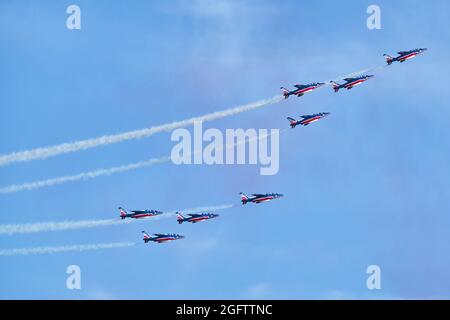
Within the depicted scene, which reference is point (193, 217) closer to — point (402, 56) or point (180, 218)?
point (180, 218)

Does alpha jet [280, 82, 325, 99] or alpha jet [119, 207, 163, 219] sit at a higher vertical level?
alpha jet [280, 82, 325, 99]

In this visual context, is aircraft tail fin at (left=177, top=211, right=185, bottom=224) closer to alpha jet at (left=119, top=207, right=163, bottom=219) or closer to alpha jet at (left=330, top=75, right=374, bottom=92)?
alpha jet at (left=119, top=207, right=163, bottom=219)

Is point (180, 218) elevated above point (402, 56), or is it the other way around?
point (402, 56)

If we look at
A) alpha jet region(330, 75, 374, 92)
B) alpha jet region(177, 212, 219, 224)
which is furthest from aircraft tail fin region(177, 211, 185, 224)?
alpha jet region(330, 75, 374, 92)

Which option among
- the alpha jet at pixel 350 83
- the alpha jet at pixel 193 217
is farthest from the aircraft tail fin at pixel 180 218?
the alpha jet at pixel 350 83

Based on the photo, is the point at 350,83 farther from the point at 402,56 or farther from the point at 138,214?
the point at 138,214

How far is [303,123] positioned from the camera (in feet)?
488

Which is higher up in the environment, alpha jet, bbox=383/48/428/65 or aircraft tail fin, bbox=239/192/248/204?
alpha jet, bbox=383/48/428/65

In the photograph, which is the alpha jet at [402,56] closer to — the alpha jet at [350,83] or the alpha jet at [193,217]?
the alpha jet at [350,83]

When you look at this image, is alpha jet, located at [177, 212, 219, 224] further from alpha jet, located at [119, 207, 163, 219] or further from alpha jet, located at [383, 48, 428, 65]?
alpha jet, located at [383, 48, 428, 65]
